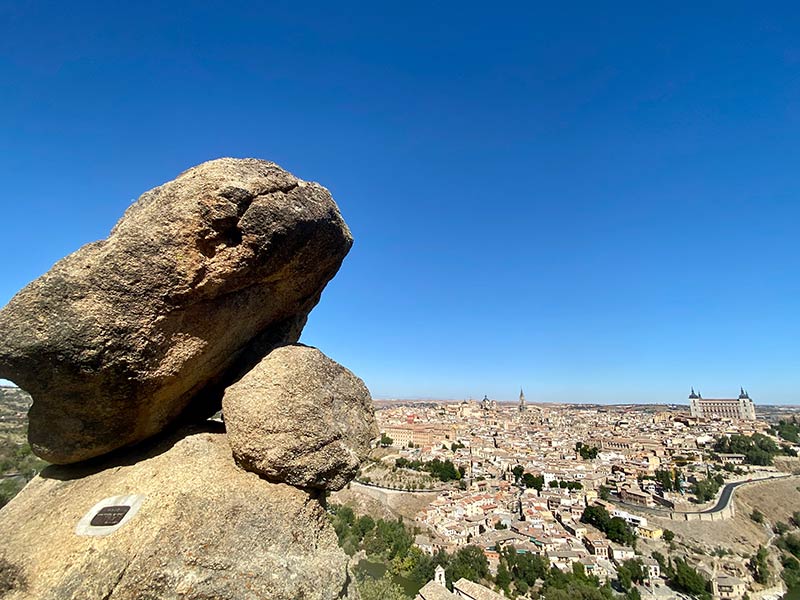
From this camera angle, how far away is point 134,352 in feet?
14.0

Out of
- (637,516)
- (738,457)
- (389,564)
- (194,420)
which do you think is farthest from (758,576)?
(194,420)

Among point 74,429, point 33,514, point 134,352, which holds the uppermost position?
point 134,352

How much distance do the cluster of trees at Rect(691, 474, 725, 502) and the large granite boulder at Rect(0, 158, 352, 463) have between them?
67.9 metres

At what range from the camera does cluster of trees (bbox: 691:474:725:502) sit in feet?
186

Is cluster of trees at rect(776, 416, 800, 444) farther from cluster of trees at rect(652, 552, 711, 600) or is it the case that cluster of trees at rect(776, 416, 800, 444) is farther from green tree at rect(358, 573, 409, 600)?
green tree at rect(358, 573, 409, 600)

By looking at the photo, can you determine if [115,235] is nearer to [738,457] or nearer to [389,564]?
[389,564]

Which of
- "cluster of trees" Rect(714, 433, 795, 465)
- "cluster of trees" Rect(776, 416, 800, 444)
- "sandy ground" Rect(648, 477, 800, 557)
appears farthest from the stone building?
"sandy ground" Rect(648, 477, 800, 557)

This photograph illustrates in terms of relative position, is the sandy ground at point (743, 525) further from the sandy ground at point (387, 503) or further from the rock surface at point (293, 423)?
the rock surface at point (293, 423)

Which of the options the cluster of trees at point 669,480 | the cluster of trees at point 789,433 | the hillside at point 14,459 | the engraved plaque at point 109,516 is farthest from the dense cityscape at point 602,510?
the hillside at point 14,459

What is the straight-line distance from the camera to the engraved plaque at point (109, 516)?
4.07 m

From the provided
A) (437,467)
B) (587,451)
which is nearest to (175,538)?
(437,467)

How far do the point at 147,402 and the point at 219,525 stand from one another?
4.91ft

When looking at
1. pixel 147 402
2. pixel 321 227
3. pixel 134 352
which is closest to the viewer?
pixel 134 352

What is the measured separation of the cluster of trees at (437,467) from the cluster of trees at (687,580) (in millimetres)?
28402
